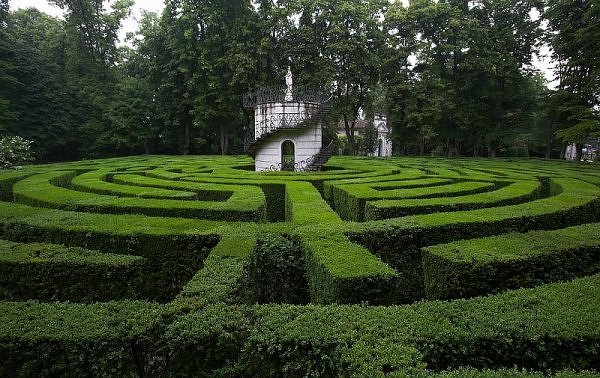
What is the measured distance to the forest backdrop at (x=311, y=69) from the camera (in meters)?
37.4

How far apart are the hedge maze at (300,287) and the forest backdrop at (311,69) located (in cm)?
2773

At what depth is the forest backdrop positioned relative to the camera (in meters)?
37.4

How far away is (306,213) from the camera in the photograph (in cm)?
1102

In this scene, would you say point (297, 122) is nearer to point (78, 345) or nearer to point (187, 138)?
point (78, 345)

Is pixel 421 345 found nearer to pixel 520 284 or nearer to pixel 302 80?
pixel 520 284

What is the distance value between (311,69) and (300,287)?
116 ft

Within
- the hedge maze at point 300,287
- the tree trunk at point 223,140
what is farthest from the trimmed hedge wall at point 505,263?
the tree trunk at point 223,140

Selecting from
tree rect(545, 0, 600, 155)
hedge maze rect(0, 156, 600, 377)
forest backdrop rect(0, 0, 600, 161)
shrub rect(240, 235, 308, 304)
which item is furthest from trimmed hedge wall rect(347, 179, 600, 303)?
forest backdrop rect(0, 0, 600, 161)

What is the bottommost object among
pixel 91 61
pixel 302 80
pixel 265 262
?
pixel 265 262

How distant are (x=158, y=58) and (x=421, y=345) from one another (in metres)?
49.9

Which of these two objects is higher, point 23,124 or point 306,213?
point 23,124

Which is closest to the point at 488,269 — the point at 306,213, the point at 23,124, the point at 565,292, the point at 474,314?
the point at 565,292

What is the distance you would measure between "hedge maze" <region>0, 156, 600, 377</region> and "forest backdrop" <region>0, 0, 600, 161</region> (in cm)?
2773

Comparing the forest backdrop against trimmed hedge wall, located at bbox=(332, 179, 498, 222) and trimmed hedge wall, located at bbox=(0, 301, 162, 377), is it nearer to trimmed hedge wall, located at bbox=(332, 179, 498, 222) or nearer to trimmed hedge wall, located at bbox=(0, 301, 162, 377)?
trimmed hedge wall, located at bbox=(332, 179, 498, 222)
